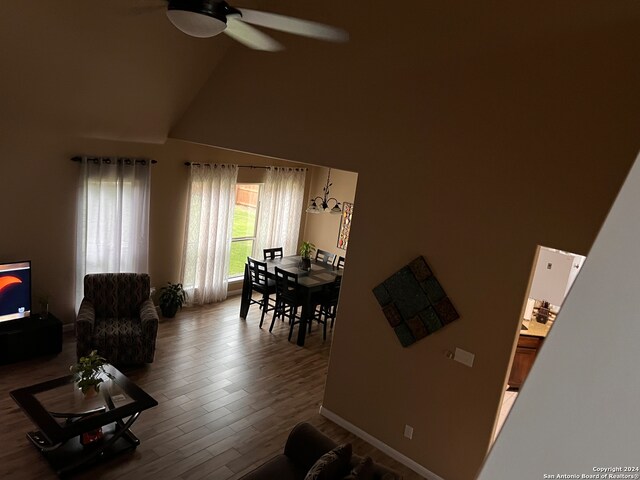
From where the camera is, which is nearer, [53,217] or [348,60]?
[348,60]

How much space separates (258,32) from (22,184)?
3269 millimetres

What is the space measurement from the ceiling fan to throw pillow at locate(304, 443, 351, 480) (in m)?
3.01

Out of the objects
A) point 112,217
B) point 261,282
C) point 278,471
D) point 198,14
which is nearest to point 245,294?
point 261,282

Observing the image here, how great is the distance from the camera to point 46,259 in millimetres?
6027

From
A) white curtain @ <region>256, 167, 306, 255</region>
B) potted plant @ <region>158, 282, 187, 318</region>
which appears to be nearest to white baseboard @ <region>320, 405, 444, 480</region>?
potted plant @ <region>158, 282, 187, 318</region>

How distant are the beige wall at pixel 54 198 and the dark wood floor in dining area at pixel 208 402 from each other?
91 cm

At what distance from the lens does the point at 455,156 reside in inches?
160

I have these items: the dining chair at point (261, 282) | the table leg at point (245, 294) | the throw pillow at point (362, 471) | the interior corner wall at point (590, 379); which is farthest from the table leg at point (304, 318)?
the interior corner wall at point (590, 379)

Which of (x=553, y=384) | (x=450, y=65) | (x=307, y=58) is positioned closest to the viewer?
(x=553, y=384)

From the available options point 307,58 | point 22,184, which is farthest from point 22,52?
point 307,58

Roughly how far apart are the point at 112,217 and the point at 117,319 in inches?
56.4

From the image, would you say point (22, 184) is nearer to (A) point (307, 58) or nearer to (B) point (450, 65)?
(A) point (307, 58)

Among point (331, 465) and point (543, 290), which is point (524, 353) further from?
point (331, 465)

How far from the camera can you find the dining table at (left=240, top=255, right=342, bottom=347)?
22.8 feet
